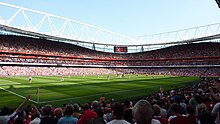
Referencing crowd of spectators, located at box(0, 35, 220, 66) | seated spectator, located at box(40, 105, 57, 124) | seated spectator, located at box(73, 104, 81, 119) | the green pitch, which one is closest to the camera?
seated spectator, located at box(40, 105, 57, 124)

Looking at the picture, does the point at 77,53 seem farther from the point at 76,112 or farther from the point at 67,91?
the point at 76,112

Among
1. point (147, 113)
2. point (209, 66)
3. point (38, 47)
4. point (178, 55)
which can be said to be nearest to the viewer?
point (147, 113)

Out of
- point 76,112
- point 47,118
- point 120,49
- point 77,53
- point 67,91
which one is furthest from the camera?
point 120,49

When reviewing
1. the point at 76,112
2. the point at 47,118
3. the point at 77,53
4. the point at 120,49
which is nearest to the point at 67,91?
the point at 76,112

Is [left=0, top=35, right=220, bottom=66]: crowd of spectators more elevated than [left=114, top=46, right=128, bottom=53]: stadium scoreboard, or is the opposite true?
[left=114, top=46, right=128, bottom=53]: stadium scoreboard

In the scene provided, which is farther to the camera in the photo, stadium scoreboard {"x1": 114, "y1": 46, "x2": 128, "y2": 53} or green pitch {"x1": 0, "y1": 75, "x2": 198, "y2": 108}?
stadium scoreboard {"x1": 114, "y1": 46, "x2": 128, "y2": 53}

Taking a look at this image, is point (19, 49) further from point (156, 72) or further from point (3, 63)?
point (156, 72)

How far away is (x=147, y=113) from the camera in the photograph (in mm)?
2771

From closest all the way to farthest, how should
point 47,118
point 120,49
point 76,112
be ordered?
point 47,118
point 76,112
point 120,49

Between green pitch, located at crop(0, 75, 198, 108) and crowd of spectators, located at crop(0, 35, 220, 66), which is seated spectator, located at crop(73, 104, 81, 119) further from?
crowd of spectators, located at crop(0, 35, 220, 66)

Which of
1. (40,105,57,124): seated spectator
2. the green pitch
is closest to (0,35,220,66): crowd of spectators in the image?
the green pitch

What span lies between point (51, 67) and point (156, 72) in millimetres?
36237

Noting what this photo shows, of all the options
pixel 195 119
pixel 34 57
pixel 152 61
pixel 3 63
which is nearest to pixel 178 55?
pixel 152 61

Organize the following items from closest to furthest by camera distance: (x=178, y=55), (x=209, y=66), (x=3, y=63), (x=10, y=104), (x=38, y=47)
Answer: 1. (x=10, y=104)
2. (x=3, y=63)
3. (x=209, y=66)
4. (x=38, y=47)
5. (x=178, y=55)
